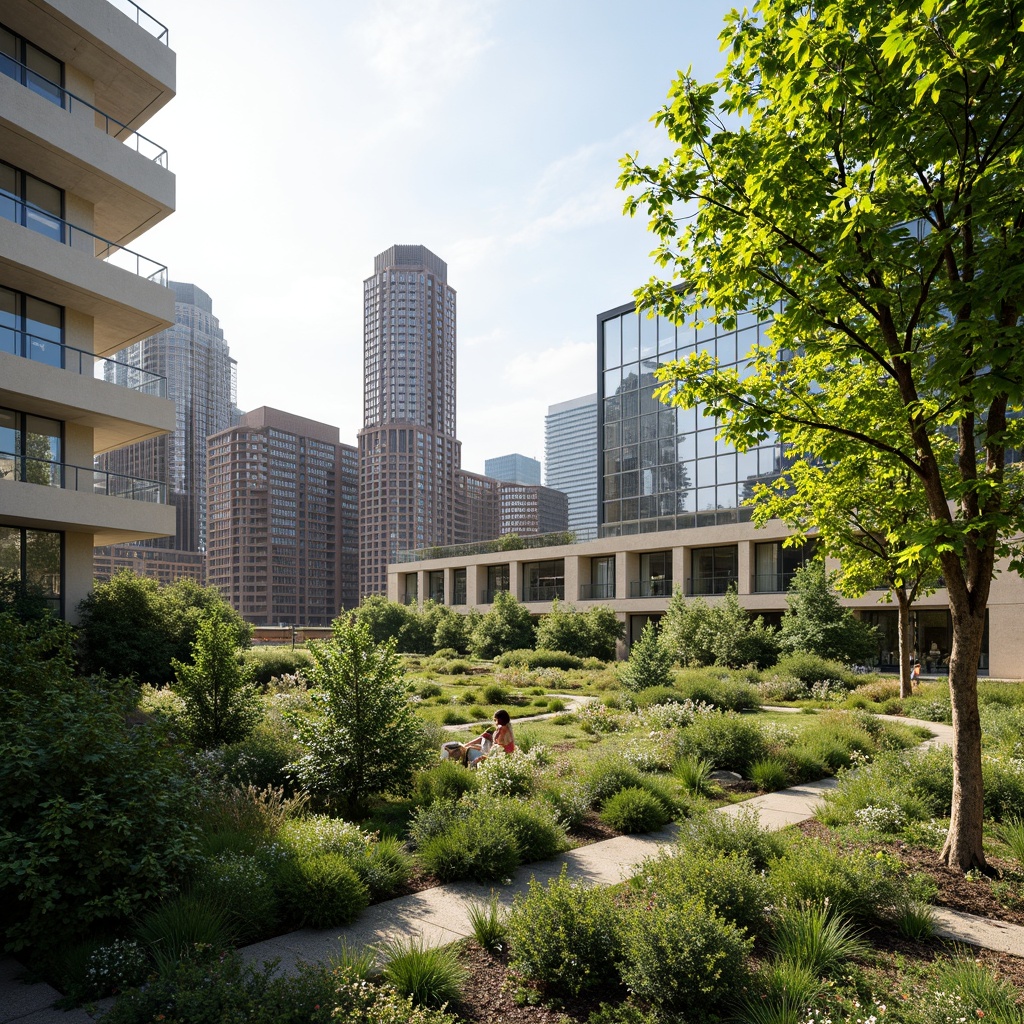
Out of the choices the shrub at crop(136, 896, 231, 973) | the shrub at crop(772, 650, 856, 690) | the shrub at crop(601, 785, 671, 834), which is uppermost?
the shrub at crop(136, 896, 231, 973)

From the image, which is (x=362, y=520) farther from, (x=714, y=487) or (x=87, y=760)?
(x=87, y=760)

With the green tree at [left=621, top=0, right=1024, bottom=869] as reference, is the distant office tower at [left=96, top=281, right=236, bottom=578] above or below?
above

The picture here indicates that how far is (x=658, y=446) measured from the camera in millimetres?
45406

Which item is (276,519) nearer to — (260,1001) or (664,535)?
(664,535)

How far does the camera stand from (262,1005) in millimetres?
3957

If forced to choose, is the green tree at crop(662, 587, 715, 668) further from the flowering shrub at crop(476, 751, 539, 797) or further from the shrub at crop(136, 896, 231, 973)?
the shrub at crop(136, 896, 231, 973)

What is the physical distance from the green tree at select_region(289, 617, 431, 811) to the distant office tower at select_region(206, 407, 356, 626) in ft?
449

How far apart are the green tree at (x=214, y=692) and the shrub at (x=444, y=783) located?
4654 millimetres

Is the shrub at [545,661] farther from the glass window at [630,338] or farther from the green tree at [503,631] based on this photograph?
the glass window at [630,338]

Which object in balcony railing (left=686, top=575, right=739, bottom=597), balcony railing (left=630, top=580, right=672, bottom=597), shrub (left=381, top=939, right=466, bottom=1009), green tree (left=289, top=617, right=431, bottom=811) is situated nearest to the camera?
shrub (left=381, top=939, right=466, bottom=1009)

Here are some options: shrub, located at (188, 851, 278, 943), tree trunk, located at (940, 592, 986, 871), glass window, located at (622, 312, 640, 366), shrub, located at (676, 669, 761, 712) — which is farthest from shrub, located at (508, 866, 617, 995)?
glass window, located at (622, 312, 640, 366)

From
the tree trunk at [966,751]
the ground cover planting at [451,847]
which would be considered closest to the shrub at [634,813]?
the ground cover planting at [451,847]

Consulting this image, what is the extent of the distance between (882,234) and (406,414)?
15464 centimetres

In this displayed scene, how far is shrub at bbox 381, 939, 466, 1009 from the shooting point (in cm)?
447
